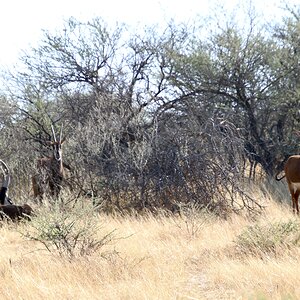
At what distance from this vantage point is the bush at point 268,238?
770 cm

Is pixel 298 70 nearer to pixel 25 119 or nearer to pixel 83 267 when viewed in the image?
pixel 25 119

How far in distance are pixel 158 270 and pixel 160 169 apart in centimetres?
559

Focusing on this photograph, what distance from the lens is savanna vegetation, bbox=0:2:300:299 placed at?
6746 millimetres

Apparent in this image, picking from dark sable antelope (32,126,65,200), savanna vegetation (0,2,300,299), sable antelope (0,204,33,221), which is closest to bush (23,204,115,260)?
savanna vegetation (0,2,300,299)

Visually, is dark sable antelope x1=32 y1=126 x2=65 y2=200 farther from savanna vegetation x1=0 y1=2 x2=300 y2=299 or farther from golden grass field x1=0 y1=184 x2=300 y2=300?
golden grass field x1=0 y1=184 x2=300 y2=300

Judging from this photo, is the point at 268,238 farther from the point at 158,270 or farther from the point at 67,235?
the point at 67,235

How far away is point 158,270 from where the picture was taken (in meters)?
6.85

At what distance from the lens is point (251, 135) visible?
17.2 metres

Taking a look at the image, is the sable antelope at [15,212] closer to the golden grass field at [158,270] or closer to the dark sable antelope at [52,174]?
the golden grass field at [158,270]

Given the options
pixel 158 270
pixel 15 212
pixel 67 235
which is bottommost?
pixel 158 270

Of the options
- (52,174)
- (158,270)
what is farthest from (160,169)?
(158,270)

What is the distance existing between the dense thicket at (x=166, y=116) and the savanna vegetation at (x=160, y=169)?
0.04 meters

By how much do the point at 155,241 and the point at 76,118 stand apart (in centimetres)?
811

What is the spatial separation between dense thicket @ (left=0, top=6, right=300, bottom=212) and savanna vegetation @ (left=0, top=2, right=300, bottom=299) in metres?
0.04
